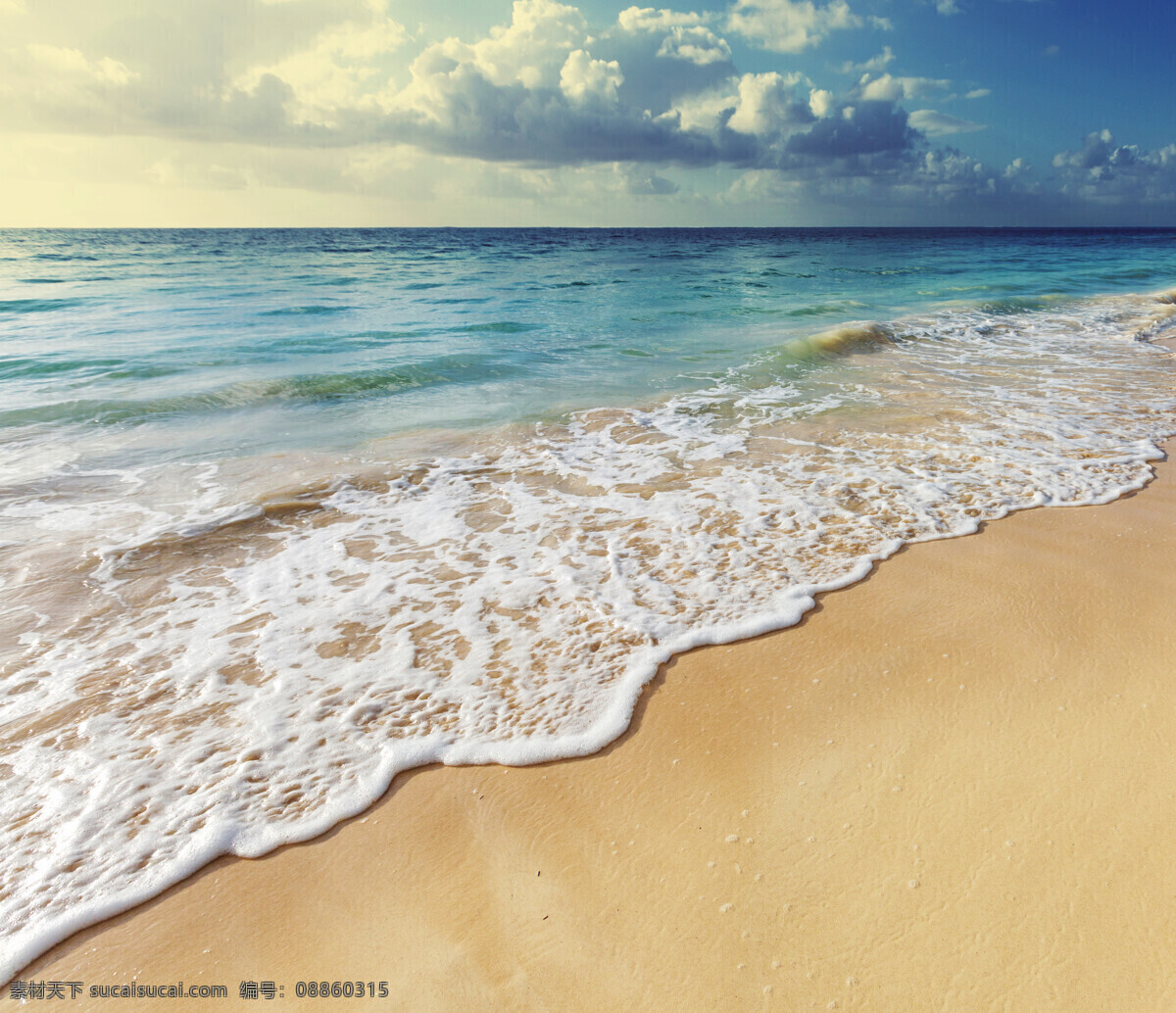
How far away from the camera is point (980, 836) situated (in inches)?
88.4

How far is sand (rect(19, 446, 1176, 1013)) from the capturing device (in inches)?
74.7

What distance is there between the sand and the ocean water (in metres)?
0.22

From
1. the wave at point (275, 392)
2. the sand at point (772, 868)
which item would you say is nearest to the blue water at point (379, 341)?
the wave at point (275, 392)

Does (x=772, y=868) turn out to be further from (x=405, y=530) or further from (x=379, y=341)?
(x=379, y=341)

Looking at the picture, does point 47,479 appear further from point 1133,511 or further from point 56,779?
point 1133,511

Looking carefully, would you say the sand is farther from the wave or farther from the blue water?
the wave

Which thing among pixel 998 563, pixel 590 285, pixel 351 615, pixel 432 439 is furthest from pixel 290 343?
pixel 590 285

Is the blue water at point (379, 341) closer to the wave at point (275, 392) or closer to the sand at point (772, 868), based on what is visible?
the wave at point (275, 392)

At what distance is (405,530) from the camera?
4.95m

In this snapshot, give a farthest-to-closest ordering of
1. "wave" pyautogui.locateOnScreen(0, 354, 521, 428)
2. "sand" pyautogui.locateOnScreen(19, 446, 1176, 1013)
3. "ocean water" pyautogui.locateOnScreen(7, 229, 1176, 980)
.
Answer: "wave" pyautogui.locateOnScreen(0, 354, 521, 428) < "ocean water" pyautogui.locateOnScreen(7, 229, 1176, 980) < "sand" pyautogui.locateOnScreen(19, 446, 1176, 1013)

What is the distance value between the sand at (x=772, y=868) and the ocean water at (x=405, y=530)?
8.9 inches

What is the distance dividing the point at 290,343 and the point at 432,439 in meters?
7.72

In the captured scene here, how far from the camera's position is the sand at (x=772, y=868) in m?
1.90

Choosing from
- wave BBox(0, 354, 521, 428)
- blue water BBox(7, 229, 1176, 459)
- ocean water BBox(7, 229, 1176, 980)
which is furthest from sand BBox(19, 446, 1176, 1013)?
wave BBox(0, 354, 521, 428)
